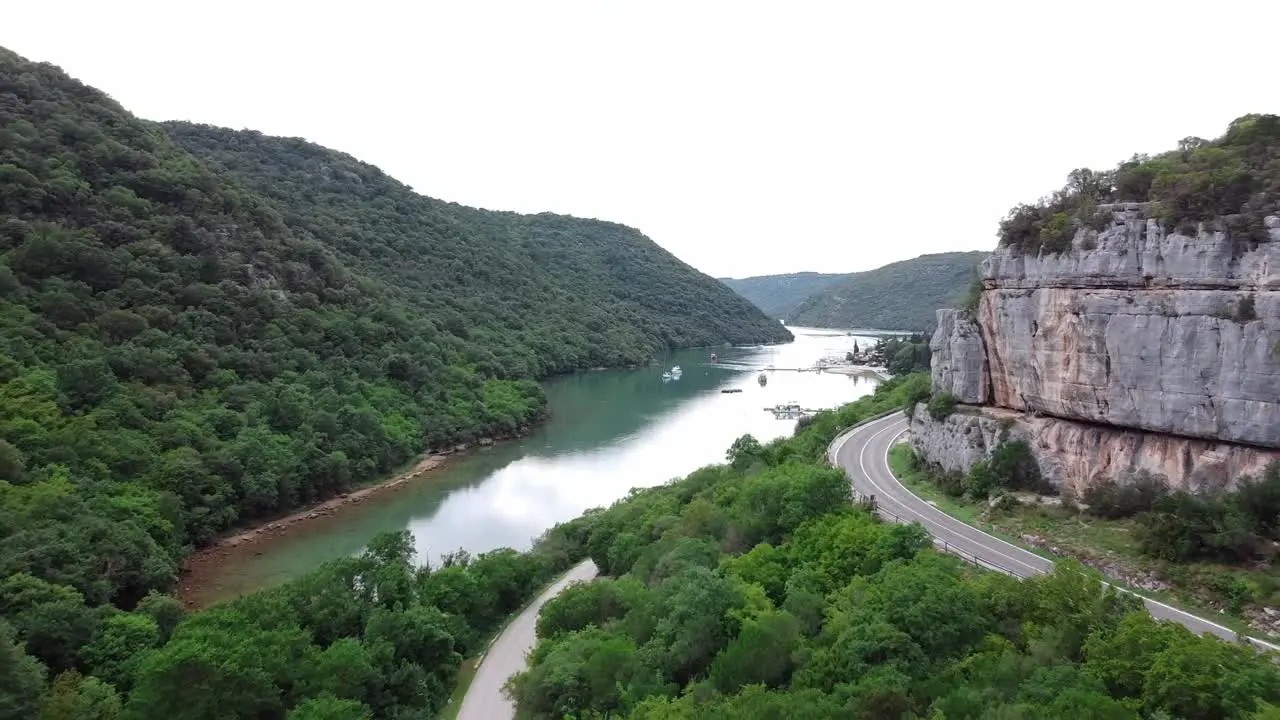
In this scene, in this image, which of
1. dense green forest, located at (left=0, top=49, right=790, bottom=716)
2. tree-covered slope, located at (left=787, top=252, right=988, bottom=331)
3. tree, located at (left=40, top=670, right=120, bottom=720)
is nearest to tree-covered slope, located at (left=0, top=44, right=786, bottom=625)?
dense green forest, located at (left=0, top=49, right=790, bottom=716)

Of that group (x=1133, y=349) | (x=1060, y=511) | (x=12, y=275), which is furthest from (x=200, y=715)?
(x=12, y=275)

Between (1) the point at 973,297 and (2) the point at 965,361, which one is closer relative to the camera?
(2) the point at 965,361

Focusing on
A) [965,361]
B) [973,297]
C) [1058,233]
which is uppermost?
[1058,233]

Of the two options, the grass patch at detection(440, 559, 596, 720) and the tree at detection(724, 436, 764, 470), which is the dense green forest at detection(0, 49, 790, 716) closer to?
the grass patch at detection(440, 559, 596, 720)

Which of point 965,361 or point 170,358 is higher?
point 170,358

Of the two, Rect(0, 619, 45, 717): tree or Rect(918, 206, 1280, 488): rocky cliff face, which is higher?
Rect(918, 206, 1280, 488): rocky cliff face

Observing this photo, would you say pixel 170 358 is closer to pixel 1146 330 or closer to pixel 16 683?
pixel 16 683

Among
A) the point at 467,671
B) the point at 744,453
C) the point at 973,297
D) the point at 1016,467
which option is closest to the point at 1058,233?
the point at 973,297
